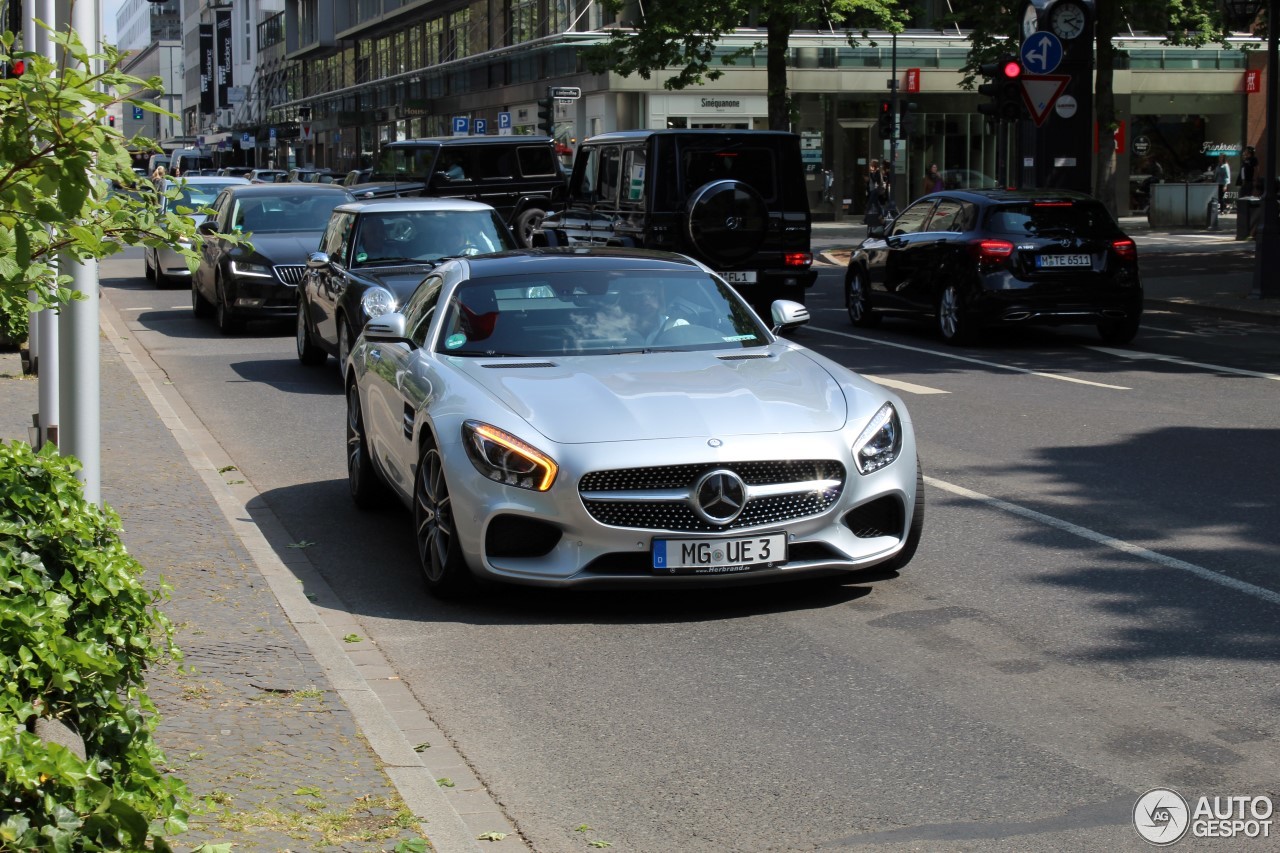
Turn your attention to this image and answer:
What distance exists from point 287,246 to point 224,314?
44.9 inches

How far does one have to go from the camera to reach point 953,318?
18531 mm

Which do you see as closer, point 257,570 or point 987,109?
point 257,570

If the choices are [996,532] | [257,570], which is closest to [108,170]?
[257,570]

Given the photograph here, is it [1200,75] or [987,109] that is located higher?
[1200,75]

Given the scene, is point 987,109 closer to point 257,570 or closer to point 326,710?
point 257,570

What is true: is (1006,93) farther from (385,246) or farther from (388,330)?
(388,330)

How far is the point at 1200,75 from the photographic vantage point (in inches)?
2274

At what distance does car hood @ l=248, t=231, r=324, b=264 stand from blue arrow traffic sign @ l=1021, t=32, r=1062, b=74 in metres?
10.5

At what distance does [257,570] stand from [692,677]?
2311mm

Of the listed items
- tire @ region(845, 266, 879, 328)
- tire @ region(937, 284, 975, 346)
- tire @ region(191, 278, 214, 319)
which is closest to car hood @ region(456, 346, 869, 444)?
tire @ region(937, 284, 975, 346)

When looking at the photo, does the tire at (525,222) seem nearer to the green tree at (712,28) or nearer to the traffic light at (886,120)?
the green tree at (712,28)

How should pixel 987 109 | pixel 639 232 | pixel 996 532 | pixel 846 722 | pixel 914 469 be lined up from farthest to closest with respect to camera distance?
pixel 987 109
pixel 639 232
pixel 996 532
pixel 914 469
pixel 846 722

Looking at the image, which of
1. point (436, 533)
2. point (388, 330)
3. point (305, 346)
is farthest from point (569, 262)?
point (305, 346)

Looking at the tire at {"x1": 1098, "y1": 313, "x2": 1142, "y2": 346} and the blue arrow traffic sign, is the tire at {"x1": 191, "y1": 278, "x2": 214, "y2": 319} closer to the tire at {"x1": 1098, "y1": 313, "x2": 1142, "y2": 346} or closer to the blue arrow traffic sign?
the tire at {"x1": 1098, "y1": 313, "x2": 1142, "y2": 346}
